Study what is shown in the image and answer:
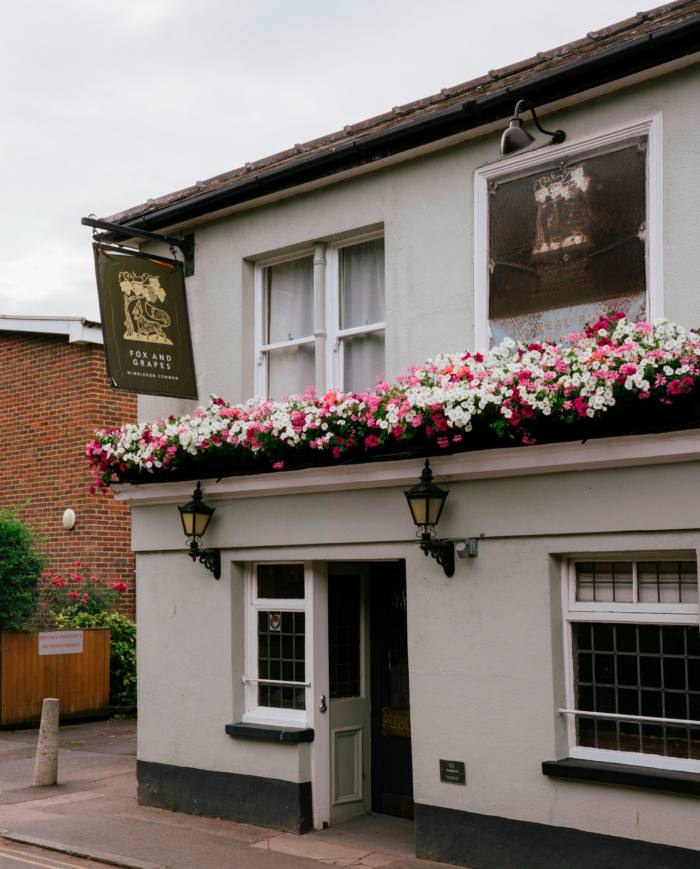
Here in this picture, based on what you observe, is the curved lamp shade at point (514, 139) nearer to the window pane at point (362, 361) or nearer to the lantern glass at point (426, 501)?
the window pane at point (362, 361)

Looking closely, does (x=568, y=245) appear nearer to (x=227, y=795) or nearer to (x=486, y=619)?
(x=486, y=619)

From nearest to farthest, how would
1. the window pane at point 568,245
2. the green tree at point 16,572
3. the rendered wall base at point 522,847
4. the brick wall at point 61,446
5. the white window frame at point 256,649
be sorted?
1. the rendered wall base at point 522,847
2. the window pane at point 568,245
3. the white window frame at point 256,649
4. the green tree at point 16,572
5. the brick wall at point 61,446

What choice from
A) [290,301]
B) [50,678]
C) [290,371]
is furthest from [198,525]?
[50,678]

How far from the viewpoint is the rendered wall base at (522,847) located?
24.3 ft

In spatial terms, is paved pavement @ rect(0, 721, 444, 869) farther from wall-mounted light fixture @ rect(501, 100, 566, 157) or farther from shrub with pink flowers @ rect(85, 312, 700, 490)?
wall-mounted light fixture @ rect(501, 100, 566, 157)

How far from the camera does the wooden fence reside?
1597cm

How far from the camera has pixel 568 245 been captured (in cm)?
847

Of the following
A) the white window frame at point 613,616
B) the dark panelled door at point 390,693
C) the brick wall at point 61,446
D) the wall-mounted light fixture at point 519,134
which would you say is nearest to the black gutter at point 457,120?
the wall-mounted light fixture at point 519,134

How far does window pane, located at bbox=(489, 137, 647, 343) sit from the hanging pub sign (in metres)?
3.43

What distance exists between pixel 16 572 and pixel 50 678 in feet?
5.80

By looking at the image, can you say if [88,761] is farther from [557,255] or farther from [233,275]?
[557,255]

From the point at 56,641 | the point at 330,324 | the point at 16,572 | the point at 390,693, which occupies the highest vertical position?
the point at 330,324

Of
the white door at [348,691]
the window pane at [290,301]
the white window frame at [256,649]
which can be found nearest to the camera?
the white window frame at [256,649]

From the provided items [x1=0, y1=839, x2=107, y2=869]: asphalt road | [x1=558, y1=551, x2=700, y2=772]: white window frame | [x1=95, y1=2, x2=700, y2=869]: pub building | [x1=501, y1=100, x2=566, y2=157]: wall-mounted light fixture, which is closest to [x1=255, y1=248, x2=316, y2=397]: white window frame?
[x1=95, y1=2, x2=700, y2=869]: pub building
